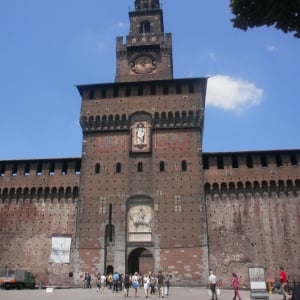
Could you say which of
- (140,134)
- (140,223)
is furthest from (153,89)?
(140,223)

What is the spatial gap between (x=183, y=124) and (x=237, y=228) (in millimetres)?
8280

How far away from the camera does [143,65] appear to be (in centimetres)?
3416

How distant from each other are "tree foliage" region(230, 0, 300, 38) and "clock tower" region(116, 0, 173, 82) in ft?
78.4

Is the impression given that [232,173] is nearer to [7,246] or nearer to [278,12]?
[7,246]

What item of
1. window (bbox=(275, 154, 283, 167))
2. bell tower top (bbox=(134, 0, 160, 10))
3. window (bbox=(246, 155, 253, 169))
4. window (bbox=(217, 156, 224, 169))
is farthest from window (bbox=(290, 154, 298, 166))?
bell tower top (bbox=(134, 0, 160, 10))

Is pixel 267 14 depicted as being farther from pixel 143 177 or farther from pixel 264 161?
pixel 264 161

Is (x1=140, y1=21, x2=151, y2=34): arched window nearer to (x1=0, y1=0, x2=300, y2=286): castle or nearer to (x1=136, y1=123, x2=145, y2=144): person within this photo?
(x1=0, y1=0, x2=300, y2=286): castle

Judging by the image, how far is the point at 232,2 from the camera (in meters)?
9.28

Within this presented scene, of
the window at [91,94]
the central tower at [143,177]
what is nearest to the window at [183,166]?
the central tower at [143,177]

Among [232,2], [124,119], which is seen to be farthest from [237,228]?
[232,2]

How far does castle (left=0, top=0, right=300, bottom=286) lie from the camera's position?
88.0 feet

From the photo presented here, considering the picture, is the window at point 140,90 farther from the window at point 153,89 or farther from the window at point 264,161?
the window at point 264,161

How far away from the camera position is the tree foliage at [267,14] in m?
8.44

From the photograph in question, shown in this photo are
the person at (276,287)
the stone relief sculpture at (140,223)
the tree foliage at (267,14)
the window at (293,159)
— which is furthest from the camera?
the window at (293,159)
